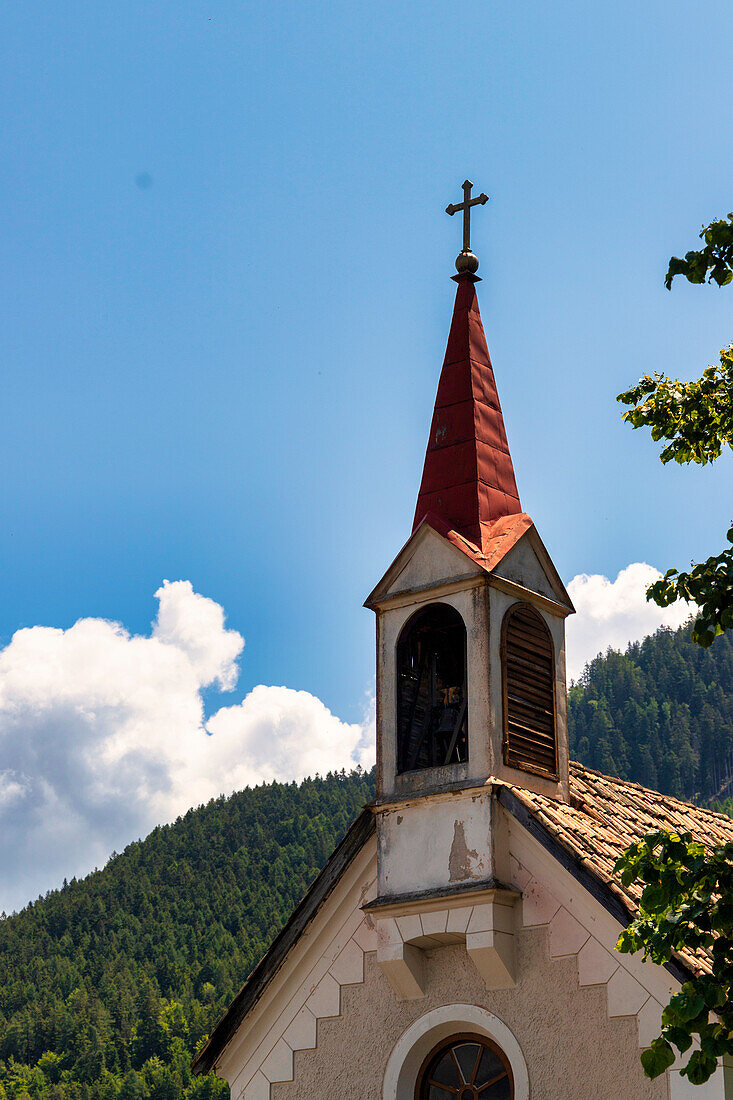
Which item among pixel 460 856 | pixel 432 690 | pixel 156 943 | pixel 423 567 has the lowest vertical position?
pixel 460 856

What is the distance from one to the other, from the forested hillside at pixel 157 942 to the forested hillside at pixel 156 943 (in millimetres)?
150

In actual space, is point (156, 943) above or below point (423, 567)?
above

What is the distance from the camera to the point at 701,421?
9.84 metres

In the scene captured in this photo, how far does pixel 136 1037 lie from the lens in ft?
433

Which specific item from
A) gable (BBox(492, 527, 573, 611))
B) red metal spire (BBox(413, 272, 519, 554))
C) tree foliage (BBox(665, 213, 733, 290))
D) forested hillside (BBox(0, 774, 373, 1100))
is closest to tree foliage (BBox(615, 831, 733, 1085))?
tree foliage (BBox(665, 213, 733, 290))

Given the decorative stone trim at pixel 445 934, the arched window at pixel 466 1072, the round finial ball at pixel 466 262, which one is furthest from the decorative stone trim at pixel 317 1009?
the round finial ball at pixel 466 262

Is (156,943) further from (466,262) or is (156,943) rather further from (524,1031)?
(524,1031)

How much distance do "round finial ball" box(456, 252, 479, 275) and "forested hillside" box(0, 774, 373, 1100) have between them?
323 feet

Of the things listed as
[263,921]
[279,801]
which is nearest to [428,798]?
[263,921]

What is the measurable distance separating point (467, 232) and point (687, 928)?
9982 mm

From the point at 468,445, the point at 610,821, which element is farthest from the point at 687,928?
the point at 468,445

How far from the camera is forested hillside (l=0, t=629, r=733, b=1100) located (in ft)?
424

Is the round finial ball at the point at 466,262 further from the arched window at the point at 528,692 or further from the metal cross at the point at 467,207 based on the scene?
the arched window at the point at 528,692

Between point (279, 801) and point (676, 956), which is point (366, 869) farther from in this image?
point (279, 801)
